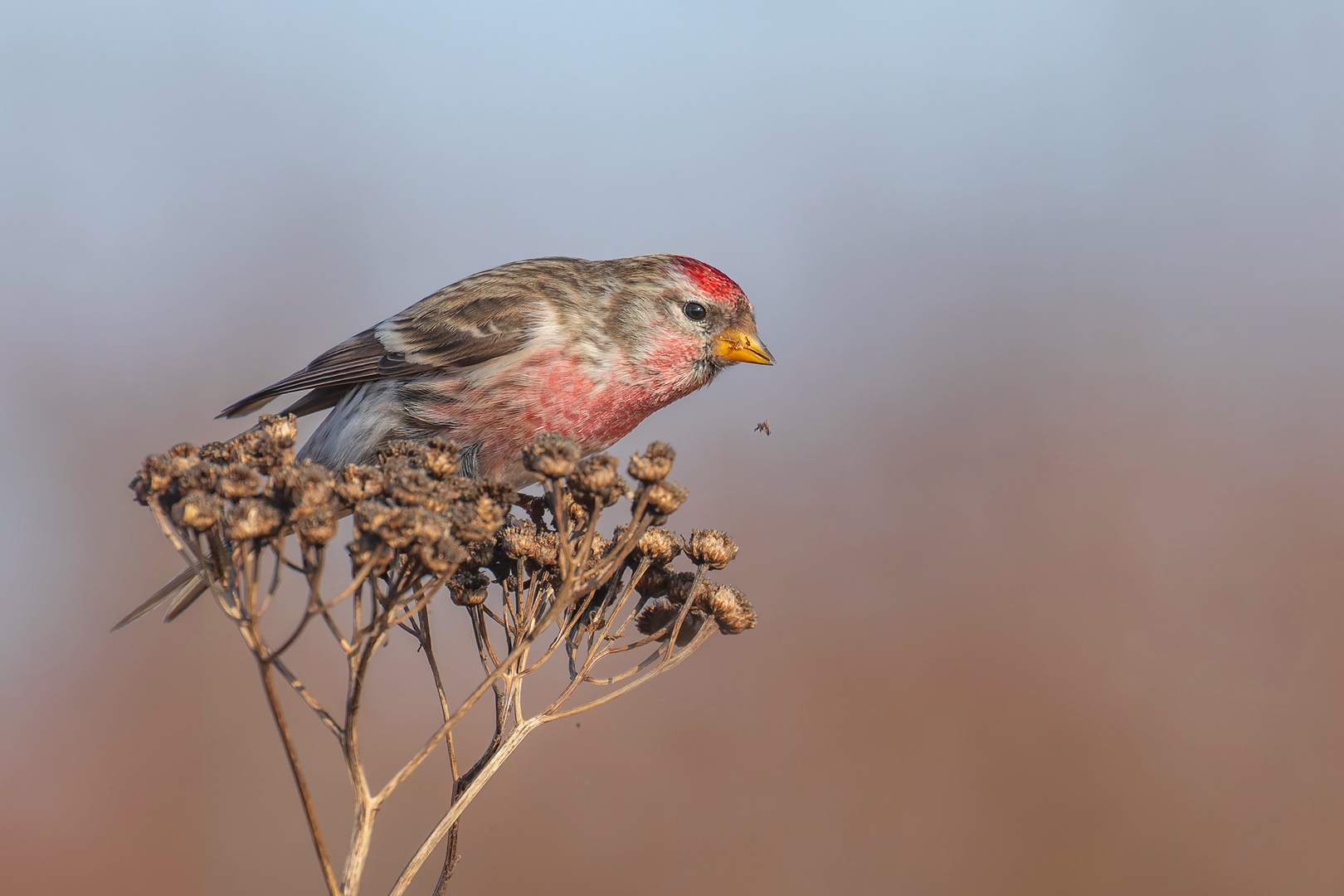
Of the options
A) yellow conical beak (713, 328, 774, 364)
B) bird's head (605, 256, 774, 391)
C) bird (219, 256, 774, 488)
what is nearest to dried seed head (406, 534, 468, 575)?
bird (219, 256, 774, 488)

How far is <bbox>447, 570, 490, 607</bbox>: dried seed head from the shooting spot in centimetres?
215

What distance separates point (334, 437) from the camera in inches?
Answer: 143

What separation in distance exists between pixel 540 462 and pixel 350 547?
40 cm

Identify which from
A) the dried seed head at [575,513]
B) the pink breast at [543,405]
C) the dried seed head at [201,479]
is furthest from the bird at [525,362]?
the dried seed head at [201,479]

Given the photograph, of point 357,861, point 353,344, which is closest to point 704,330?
point 353,344

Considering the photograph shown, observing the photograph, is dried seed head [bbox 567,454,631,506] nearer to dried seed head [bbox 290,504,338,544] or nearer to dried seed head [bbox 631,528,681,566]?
dried seed head [bbox 631,528,681,566]

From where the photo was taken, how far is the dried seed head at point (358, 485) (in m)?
1.81

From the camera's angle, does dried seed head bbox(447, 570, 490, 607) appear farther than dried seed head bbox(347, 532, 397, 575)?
Yes

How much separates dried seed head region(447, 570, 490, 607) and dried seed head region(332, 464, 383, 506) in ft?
1.19

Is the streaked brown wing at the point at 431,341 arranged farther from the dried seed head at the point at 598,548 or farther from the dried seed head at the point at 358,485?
the dried seed head at the point at 358,485

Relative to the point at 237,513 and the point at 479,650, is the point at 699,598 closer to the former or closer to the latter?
the point at 479,650

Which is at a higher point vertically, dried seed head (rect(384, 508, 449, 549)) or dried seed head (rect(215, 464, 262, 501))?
dried seed head (rect(215, 464, 262, 501))

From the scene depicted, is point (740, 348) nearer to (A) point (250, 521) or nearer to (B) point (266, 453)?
(B) point (266, 453)

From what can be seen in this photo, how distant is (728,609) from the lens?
7.36 ft
